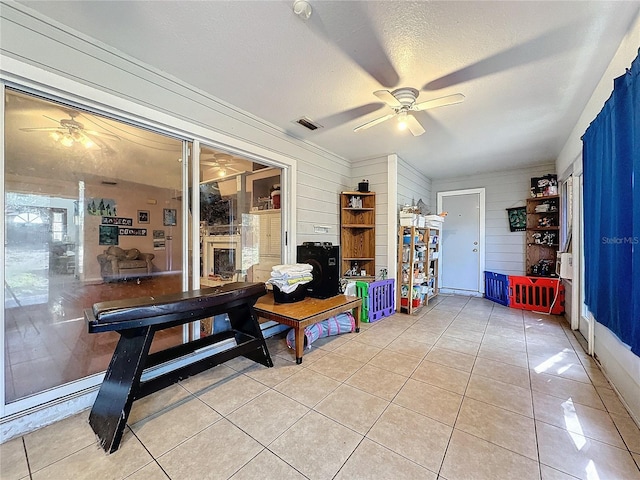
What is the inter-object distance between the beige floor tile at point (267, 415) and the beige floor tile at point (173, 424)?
0.18 m

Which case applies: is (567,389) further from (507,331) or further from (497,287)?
(497,287)

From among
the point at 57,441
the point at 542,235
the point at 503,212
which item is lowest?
the point at 57,441

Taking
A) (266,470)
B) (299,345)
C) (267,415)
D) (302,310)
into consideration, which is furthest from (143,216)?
(266,470)

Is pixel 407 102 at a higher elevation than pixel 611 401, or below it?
higher

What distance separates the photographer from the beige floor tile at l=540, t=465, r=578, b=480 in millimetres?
1262

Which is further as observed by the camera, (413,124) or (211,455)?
(413,124)

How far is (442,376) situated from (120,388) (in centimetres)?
234

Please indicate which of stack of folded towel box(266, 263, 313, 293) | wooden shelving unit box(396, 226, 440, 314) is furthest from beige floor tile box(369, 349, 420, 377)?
wooden shelving unit box(396, 226, 440, 314)

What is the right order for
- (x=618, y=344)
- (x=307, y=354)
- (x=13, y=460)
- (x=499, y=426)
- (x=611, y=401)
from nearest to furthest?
(x=13, y=460) < (x=499, y=426) < (x=611, y=401) < (x=618, y=344) < (x=307, y=354)

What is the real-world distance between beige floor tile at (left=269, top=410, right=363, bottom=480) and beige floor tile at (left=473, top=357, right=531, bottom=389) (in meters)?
1.40

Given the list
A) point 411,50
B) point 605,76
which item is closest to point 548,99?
point 605,76

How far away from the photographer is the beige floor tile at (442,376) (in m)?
2.06

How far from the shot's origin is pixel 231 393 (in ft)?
6.52

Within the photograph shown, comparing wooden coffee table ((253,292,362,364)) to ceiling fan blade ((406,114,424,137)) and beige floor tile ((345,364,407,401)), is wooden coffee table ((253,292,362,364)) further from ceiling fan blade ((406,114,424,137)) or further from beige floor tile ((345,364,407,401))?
ceiling fan blade ((406,114,424,137))
